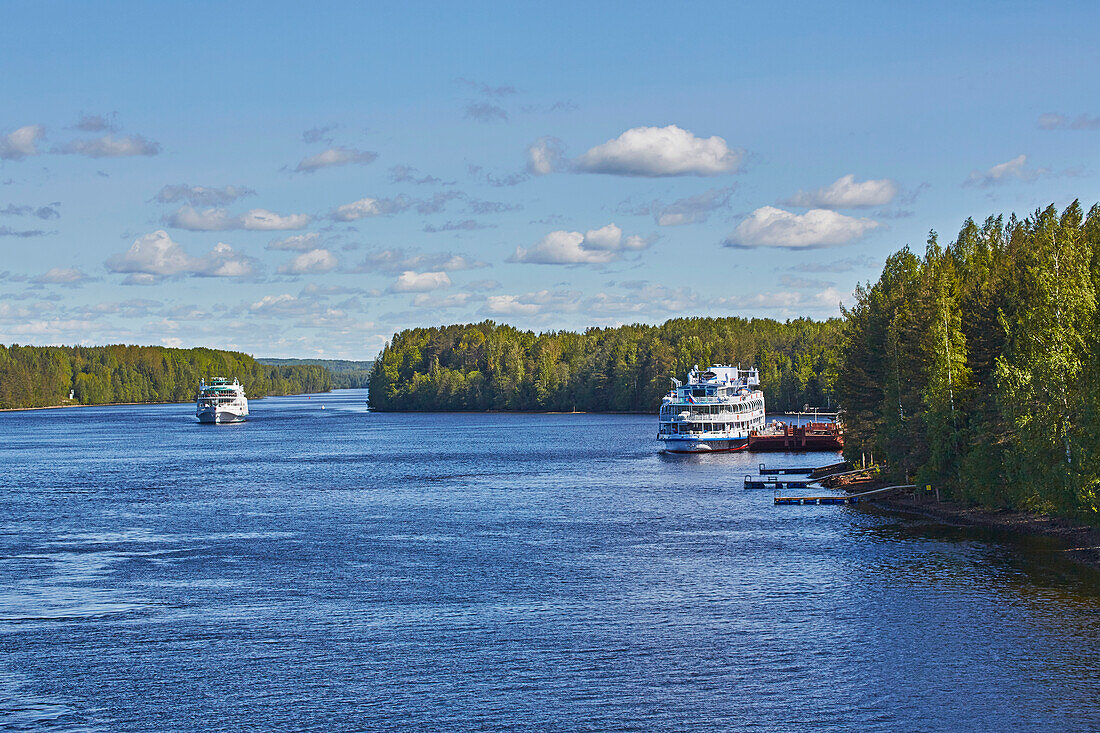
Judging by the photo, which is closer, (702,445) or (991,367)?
(991,367)

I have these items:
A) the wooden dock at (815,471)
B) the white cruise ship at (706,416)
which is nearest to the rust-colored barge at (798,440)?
the white cruise ship at (706,416)

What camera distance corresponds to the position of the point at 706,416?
138 m

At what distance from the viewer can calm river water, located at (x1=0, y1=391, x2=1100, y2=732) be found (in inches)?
1420

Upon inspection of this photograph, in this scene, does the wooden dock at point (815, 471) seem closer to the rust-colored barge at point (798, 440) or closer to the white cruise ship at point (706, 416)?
the white cruise ship at point (706, 416)

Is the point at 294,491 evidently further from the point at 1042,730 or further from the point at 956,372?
the point at 1042,730

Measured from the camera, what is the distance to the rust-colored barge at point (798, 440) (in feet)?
465

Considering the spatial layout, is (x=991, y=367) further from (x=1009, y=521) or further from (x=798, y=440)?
(x=798, y=440)

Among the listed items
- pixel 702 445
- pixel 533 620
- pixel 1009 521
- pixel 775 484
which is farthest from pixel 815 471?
pixel 533 620

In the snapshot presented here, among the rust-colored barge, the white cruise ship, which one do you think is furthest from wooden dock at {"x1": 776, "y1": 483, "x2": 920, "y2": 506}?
the rust-colored barge

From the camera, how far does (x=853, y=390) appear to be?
9762 centimetres

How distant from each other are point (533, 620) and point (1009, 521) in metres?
35.6

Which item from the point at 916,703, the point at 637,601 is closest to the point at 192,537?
the point at 637,601

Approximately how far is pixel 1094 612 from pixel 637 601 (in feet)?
64.2

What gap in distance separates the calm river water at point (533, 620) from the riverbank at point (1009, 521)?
1995mm
